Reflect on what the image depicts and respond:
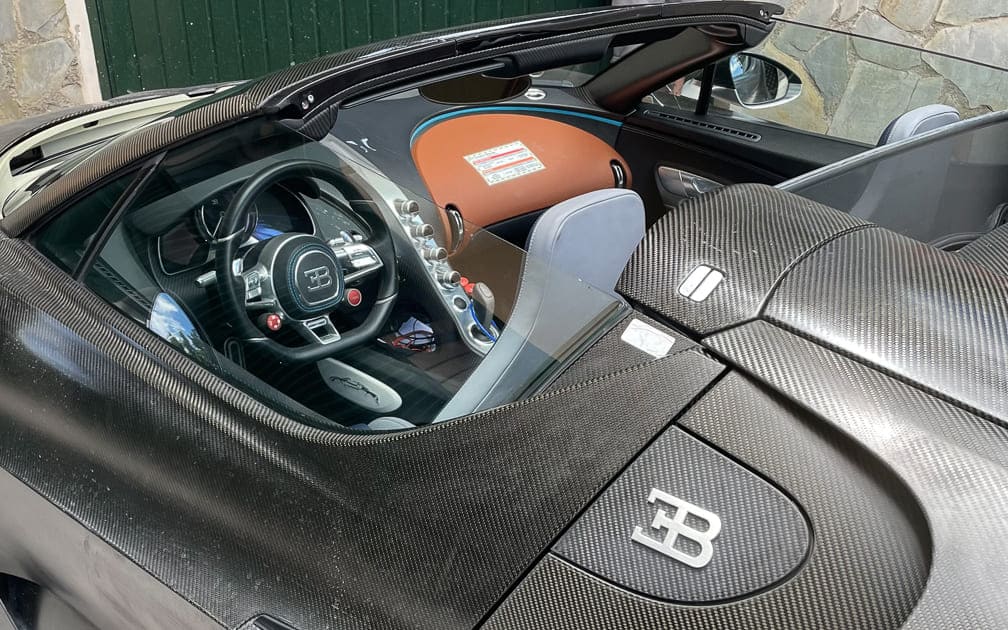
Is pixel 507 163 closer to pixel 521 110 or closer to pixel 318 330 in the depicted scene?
pixel 521 110

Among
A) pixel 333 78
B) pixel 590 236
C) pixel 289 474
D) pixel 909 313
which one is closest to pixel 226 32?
pixel 333 78

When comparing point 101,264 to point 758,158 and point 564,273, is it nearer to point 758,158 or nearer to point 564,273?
point 564,273

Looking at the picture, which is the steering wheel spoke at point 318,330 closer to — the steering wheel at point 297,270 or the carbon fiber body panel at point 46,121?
the steering wheel at point 297,270

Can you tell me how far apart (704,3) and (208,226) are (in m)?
1.10

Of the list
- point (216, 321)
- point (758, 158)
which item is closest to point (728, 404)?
point (216, 321)

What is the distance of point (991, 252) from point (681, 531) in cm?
72

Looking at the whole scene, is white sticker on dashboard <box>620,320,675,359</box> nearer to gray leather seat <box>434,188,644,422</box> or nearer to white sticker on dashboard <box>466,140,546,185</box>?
gray leather seat <box>434,188,644,422</box>

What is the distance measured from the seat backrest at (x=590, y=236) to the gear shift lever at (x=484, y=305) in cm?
11

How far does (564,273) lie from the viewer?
98 cm

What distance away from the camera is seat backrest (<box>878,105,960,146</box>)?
5.92ft

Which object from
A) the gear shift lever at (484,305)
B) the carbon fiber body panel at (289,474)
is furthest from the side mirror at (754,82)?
the carbon fiber body panel at (289,474)

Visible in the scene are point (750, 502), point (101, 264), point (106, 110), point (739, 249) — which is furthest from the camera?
point (106, 110)

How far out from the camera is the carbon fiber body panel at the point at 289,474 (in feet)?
2.76

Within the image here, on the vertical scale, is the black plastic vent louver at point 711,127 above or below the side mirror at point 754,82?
below
